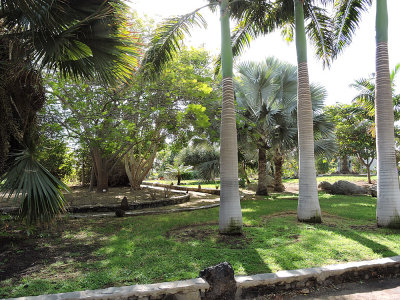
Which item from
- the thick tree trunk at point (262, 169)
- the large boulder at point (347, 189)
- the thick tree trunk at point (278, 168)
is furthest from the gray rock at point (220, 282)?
the large boulder at point (347, 189)

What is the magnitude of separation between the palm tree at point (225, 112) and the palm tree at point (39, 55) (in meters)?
2.09

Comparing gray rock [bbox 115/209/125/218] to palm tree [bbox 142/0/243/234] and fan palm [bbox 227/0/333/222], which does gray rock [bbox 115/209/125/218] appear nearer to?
palm tree [bbox 142/0/243/234]

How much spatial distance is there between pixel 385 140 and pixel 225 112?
12.8 ft

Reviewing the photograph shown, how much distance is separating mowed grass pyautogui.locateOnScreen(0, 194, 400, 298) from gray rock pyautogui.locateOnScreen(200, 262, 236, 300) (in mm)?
A: 459

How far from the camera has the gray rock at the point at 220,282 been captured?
354cm

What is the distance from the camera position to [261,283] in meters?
3.74

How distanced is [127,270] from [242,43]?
25.9 feet

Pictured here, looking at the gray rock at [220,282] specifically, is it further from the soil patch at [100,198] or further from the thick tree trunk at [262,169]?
the thick tree trunk at [262,169]

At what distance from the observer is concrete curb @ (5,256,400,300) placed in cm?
330

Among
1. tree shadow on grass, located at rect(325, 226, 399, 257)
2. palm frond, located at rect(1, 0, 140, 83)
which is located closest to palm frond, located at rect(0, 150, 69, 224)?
palm frond, located at rect(1, 0, 140, 83)

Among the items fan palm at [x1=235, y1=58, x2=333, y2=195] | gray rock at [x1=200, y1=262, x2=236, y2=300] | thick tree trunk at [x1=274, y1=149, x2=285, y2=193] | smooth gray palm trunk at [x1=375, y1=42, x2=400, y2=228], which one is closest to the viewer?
gray rock at [x1=200, y1=262, x2=236, y2=300]

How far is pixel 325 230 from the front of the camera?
21.2 feet

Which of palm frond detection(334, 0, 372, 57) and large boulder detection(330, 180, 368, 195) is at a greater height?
palm frond detection(334, 0, 372, 57)

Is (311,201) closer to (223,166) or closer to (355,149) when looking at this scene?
(223,166)
